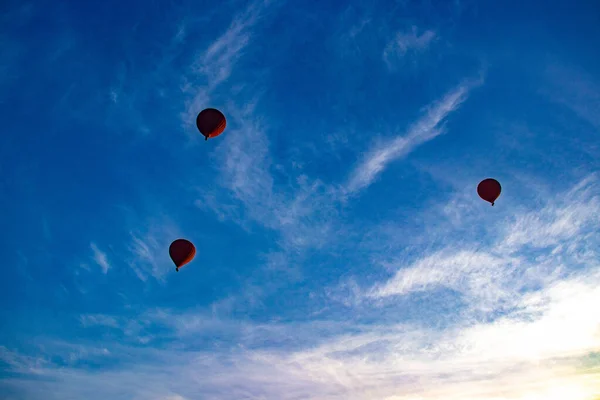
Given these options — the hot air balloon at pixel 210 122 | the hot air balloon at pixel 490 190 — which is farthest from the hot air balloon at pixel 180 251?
the hot air balloon at pixel 490 190

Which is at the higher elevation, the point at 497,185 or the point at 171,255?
the point at 497,185

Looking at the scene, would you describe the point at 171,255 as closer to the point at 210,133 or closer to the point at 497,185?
the point at 210,133

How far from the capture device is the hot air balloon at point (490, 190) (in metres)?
22.7

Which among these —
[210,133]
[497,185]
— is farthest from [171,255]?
[497,185]

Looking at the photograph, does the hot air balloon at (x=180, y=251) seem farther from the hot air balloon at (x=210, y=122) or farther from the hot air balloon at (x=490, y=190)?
the hot air balloon at (x=490, y=190)

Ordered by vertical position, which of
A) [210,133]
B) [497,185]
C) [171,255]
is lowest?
[171,255]

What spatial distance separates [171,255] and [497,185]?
77.0 ft

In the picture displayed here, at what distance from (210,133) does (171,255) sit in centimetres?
933

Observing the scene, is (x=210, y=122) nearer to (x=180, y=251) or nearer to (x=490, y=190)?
(x=180, y=251)

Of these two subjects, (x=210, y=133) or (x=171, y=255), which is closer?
(x=210, y=133)

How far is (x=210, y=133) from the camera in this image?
71.3 feet

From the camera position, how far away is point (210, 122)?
843 inches

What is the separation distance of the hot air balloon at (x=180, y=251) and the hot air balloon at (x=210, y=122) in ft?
25.8

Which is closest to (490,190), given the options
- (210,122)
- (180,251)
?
(210,122)
